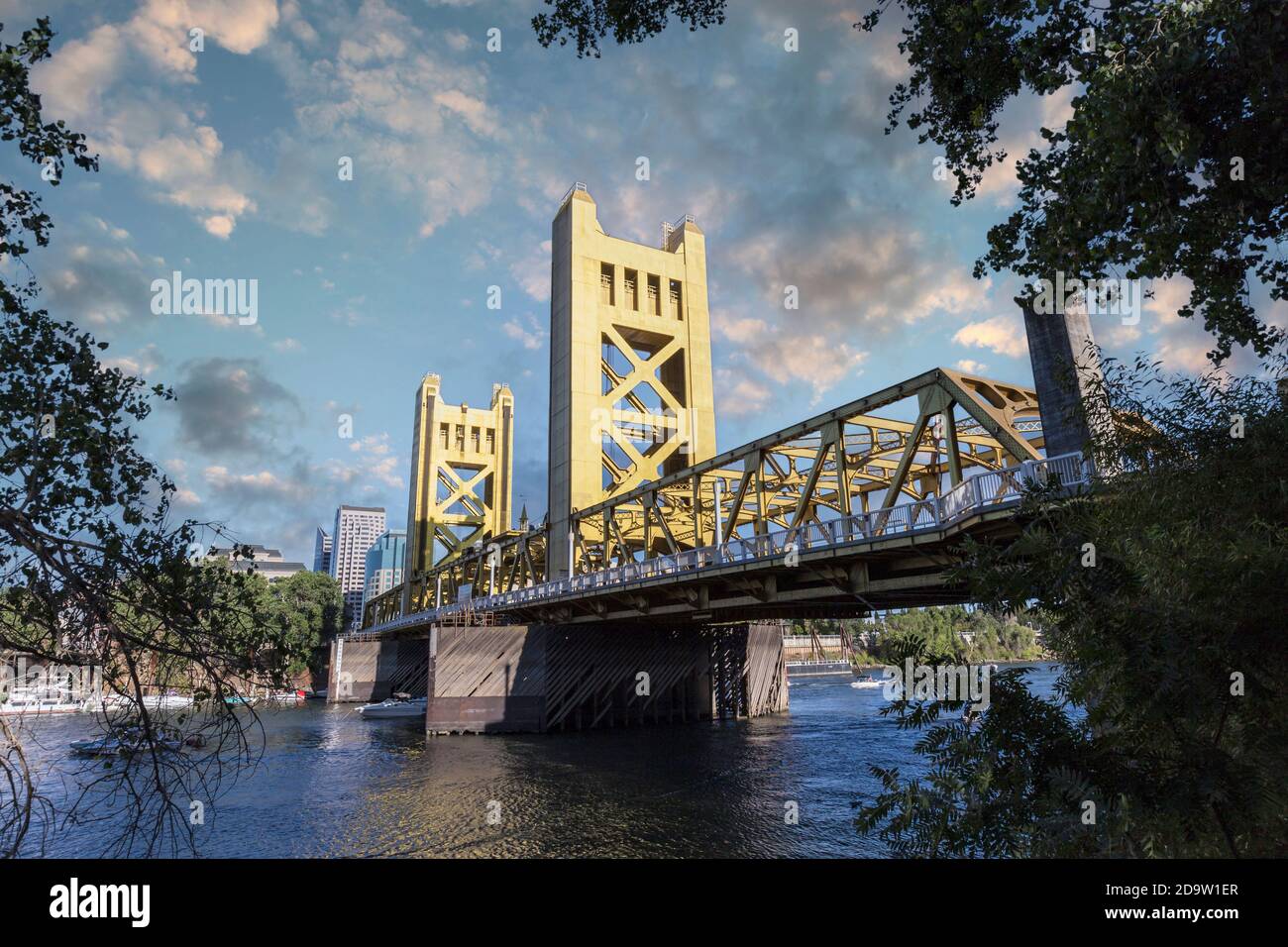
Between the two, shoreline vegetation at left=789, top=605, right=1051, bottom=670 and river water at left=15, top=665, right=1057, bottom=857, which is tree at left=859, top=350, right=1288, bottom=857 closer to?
river water at left=15, top=665, right=1057, bottom=857

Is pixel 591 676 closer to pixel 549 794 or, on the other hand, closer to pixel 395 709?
pixel 549 794

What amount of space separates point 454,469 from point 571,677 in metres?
65.9

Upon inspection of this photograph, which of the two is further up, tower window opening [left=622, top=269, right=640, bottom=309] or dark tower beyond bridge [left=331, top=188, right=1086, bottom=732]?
tower window opening [left=622, top=269, right=640, bottom=309]

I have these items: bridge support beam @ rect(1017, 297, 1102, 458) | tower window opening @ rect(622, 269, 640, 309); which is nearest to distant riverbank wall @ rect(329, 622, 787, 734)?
tower window opening @ rect(622, 269, 640, 309)

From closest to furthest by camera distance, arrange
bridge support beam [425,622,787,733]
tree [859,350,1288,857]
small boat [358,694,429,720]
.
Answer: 1. tree [859,350,1288,857]
2. bridge support beam [425,622,787,733]
3. small boat [358,694,429,720]

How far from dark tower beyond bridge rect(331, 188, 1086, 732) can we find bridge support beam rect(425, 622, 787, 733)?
12 centimetres

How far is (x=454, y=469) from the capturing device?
102625 mm

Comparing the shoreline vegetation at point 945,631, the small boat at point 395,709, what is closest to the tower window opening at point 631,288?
the small boat at point 395,709

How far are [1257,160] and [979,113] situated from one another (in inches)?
141

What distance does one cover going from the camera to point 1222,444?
23.1 feet

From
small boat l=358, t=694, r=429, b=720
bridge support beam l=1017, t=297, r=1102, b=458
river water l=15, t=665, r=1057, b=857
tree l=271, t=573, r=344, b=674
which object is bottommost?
small boat l=358, t=694, r=429, b=720

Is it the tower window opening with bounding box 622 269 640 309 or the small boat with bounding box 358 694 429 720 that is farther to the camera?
the small boat with bounding box 358 694 429 720

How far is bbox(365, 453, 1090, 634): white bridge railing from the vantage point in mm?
15281
